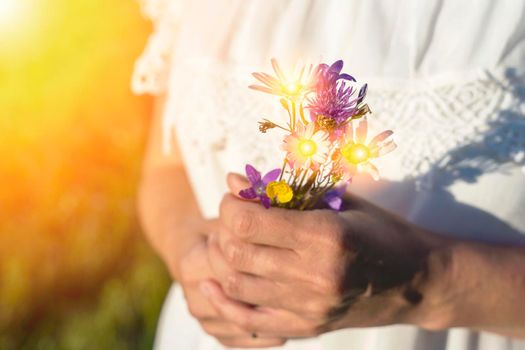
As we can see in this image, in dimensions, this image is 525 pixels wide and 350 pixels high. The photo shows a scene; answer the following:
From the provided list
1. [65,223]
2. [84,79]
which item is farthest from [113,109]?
[65,223]

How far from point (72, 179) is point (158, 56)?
166 cm

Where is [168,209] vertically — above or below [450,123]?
below

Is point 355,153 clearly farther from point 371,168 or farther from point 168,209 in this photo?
point 168,209

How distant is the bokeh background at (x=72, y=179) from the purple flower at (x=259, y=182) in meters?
2.19

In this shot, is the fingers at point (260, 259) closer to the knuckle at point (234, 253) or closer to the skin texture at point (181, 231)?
the knuckle at point (234, 253)

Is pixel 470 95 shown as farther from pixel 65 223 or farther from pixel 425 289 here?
pixel 65 223

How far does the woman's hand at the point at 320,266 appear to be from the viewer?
2.79 feet

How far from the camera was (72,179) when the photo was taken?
9.76 ft

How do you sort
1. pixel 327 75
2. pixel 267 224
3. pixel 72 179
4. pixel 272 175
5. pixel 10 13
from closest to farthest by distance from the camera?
1. pixel 327 75
2. pixel 272 175
3. pixel 267 224
4. pixel 10 13
5. pixel 72 179

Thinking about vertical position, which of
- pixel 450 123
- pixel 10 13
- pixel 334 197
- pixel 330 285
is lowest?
pixel 330 285

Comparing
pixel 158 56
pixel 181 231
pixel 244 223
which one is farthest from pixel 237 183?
pixel 158 56

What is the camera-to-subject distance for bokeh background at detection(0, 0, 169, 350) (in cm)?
287

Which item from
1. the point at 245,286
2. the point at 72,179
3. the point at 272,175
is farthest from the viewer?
the point at 72,179

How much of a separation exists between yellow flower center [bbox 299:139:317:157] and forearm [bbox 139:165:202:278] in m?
0.68
